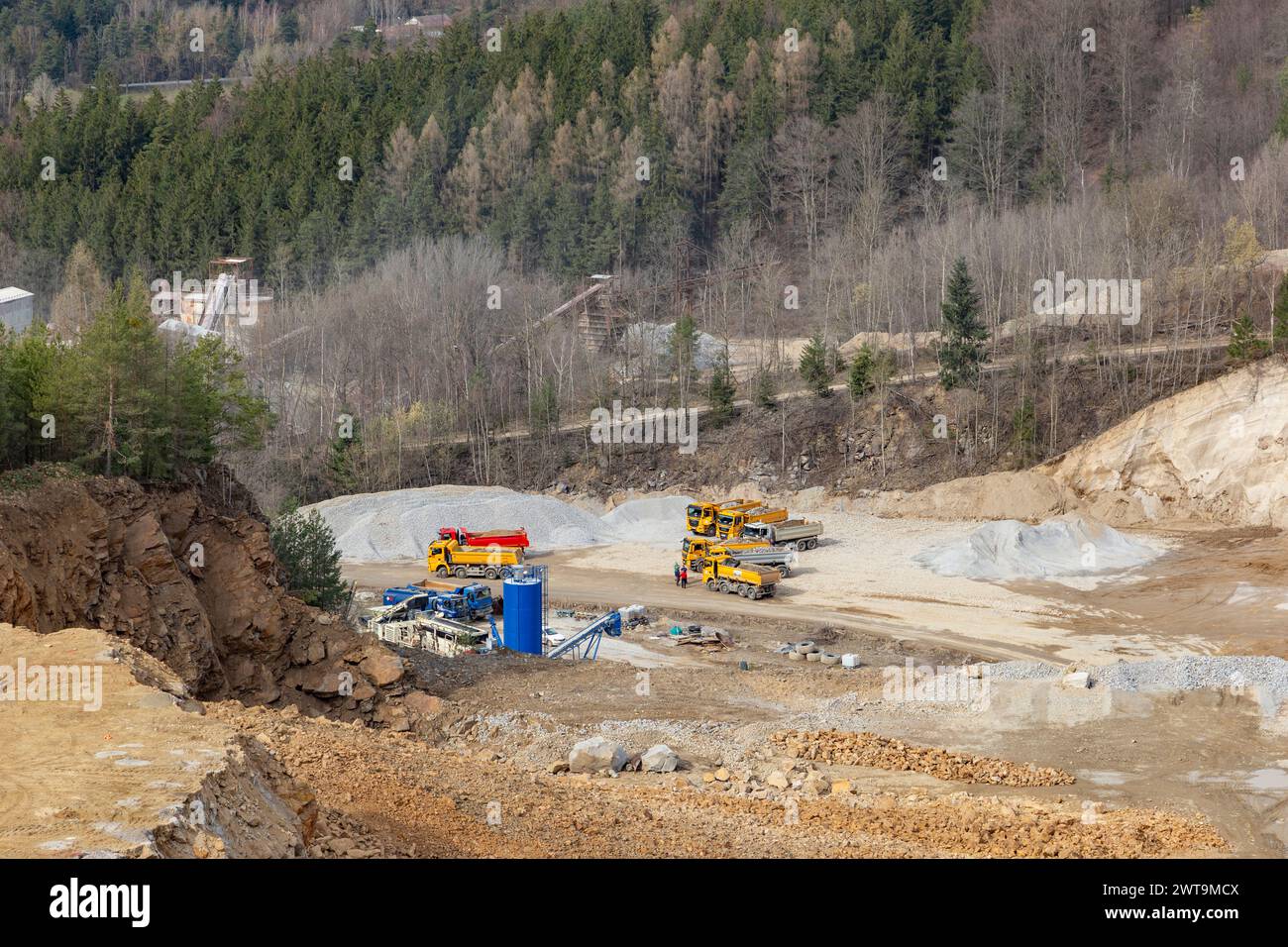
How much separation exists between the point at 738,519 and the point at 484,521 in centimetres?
940

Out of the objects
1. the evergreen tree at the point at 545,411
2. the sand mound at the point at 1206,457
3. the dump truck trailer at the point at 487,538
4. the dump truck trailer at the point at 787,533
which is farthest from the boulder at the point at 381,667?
the evergreen tree at the point at 545,411

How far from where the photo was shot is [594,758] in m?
21.0

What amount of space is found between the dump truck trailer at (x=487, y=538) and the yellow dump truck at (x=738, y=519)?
6270mm

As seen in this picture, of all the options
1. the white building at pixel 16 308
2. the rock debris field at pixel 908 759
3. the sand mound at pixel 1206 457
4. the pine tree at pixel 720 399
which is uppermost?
the white building at pixel 16 308

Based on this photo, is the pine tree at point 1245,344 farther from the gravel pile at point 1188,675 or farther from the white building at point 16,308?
the white building at point 16,308

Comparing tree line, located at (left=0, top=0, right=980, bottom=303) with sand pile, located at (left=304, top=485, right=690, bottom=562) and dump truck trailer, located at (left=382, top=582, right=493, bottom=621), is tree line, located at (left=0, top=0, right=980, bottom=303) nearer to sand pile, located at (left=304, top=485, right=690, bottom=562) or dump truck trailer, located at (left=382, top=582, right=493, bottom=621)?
sand pile, located at (left=304, top=485, right=690, bottom=562)

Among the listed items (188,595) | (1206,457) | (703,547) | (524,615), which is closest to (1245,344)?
(1206,457)

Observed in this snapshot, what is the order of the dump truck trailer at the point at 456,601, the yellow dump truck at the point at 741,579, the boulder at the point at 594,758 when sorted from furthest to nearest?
the yellow dump truck at the point at 741,579 < the dump truck trailer at the point at 456,601 < the boulder at the point at 594,758

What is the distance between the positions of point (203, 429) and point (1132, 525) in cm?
3103

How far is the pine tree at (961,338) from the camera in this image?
51.8 meters

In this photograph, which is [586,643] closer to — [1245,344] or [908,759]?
[908,759]

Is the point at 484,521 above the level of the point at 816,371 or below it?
below
